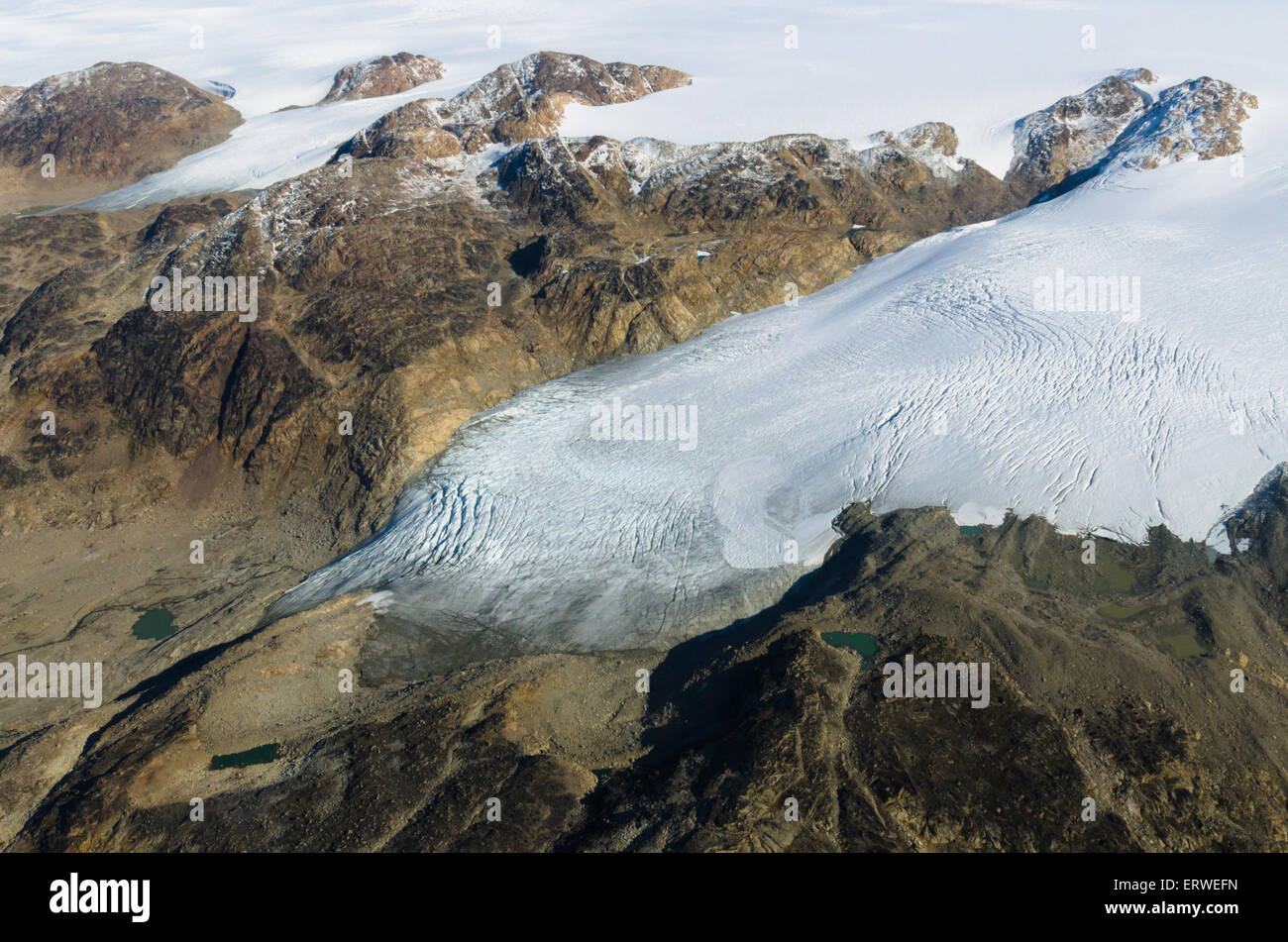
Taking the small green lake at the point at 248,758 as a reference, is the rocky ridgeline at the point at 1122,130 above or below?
above

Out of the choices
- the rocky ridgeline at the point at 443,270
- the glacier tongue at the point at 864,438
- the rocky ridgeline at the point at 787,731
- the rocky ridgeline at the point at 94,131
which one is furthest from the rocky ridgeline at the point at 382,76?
the rocky ridgeline at the point at 787,731

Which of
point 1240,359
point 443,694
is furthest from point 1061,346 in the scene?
point 443,694

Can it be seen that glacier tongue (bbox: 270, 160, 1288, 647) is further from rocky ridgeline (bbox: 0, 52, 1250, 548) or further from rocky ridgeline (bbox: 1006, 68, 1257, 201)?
rocky ridgeline (bbox: 1006, 68, 1257, 201)

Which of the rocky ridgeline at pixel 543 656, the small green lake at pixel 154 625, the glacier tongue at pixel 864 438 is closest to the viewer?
the rocky ridgeline at pixel 543 656

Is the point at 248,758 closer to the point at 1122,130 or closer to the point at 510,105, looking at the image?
the point at 510,105

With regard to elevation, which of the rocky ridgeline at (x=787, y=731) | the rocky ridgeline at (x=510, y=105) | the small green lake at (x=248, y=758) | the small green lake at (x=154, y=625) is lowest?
the small green lake at (x=154, y=625)

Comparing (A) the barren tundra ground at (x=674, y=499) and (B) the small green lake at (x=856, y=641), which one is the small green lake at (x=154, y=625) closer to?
(A) the barren tundra ground at (x=674, y=499)
